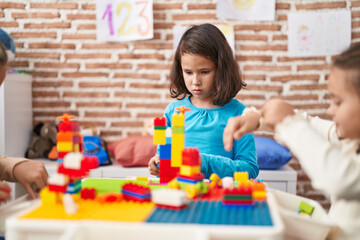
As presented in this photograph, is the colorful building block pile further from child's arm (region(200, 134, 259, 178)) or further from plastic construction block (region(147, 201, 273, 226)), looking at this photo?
child's arm (region(200, 134, 259, 178))

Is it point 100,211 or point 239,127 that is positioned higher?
point 239,127

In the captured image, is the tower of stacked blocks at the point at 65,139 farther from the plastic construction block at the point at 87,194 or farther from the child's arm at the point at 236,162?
the child's arm at the point at 236,162

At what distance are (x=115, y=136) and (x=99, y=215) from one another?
5.73 feet

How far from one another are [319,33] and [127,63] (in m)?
1.19

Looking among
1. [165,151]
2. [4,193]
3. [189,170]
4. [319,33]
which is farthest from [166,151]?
[319,33]

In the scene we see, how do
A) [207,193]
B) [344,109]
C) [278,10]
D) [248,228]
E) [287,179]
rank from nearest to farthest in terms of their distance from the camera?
[248,228], [344,109], [207,193], [287,179], [278,10]

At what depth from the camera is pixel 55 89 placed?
7.70ft

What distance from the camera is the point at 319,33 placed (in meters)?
2.23

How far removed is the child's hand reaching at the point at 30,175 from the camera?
3.02 ft

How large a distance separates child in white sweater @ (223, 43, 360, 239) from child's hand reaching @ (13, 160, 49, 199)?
486 mm

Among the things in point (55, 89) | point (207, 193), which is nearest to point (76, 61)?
point (55, 89)

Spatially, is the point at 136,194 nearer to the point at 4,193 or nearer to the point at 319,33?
the point at 4,193

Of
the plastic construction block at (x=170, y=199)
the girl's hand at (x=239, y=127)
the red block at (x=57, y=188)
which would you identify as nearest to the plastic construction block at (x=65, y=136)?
the red block at (x=57, y=188)

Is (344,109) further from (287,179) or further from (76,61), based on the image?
(76,61)
